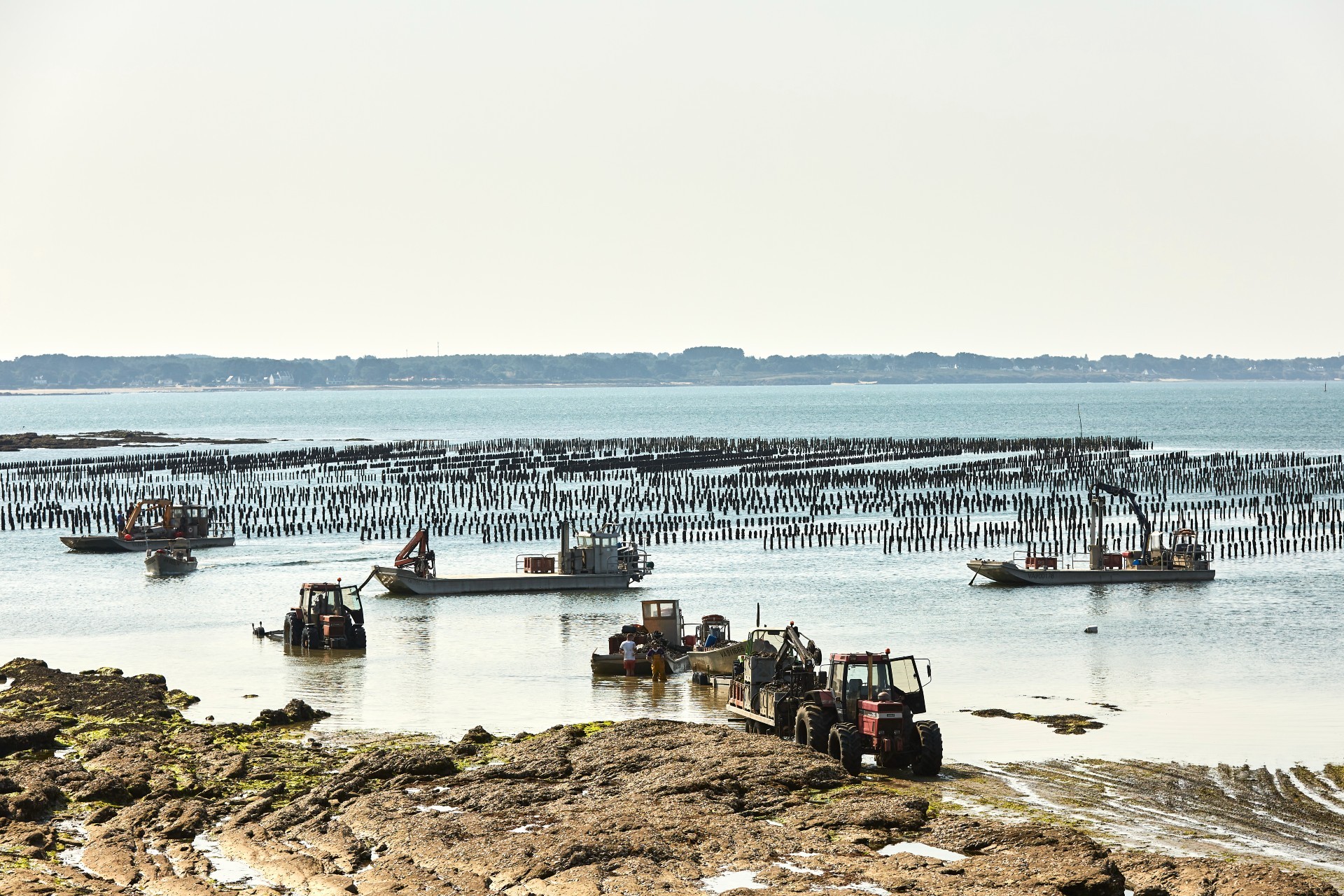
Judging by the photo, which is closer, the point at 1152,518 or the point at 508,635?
the point at 508,635

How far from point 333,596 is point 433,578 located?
12.2 metres

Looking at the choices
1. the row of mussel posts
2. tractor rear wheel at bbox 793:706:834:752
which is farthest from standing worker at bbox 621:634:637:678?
the row of mussel posts

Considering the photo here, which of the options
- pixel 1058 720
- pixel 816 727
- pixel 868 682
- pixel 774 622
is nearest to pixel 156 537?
pixel 774 622

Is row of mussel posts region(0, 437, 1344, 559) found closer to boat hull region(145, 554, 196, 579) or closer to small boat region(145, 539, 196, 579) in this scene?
small boat region(145, 539, 196, 579)

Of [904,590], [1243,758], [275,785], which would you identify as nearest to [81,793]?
[275,785]

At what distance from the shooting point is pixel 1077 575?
55906 mm

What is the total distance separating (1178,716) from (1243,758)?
4.34 metres

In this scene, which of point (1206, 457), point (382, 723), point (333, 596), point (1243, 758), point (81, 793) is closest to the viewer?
point (81, 793)

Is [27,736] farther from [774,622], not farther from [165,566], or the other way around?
[165,566]

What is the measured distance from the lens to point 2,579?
6091 cm

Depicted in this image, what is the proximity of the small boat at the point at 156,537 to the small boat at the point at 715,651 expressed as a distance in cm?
3891

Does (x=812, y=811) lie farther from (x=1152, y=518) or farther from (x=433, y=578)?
(x=1152, y=518)

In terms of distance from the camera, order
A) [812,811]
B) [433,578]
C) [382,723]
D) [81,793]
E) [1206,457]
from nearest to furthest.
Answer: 1. [812,811]
2. [81,793]
3. [382,723]
4. [433,578]
5. [1206,457]

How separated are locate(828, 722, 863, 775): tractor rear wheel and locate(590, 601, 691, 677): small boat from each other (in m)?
11.3
